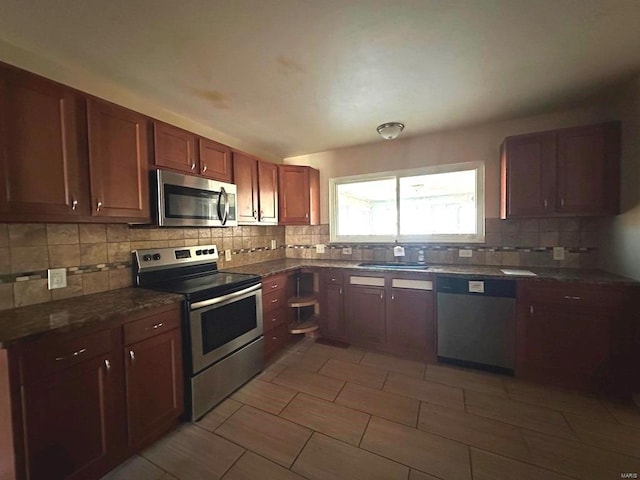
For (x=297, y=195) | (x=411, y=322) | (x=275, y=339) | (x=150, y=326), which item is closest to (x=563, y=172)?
(x=411, y=322)

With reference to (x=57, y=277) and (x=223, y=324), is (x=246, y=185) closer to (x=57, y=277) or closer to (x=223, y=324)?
(x=223, y=324)

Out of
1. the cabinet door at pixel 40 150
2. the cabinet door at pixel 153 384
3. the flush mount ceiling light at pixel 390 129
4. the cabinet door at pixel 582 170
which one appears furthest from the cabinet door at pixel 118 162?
the cabinet door at pixel 582 170

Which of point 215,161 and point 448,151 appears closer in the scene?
point 215,161

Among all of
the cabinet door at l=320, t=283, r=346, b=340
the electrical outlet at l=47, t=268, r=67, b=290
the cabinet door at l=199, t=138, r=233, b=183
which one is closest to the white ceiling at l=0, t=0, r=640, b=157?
the cabinet door at l=199, t=138, r=233, b=183

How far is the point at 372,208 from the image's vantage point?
11.5ft

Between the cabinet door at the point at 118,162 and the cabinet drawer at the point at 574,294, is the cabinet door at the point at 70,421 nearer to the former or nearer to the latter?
the cabinet door at the point at 118,162

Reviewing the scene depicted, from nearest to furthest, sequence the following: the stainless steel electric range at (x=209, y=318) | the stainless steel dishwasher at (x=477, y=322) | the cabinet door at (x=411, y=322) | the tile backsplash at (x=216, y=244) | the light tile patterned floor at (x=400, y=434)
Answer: the light tile patterned floor at (x=400, y=434)
the tile backsplash at (x=216, y=244)
the stainless steel electric range at (x=209, y=318)
the stainless steel dishwasher at (x=477, y=322)
the cabinet door at (x=411, y=322)

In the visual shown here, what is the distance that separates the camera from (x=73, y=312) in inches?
55.6

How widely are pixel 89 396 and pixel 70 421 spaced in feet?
0.36

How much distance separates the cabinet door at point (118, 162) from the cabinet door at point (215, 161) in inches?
18.7

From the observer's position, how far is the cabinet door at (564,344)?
1.99 metres

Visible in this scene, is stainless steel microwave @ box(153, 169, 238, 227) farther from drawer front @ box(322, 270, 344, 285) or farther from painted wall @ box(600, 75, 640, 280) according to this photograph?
painted wall @ box(600, 75, 640, 280)

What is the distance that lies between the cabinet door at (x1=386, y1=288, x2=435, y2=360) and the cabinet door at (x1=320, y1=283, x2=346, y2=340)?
1.76ft

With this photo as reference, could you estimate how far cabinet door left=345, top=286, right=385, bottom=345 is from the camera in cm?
279
